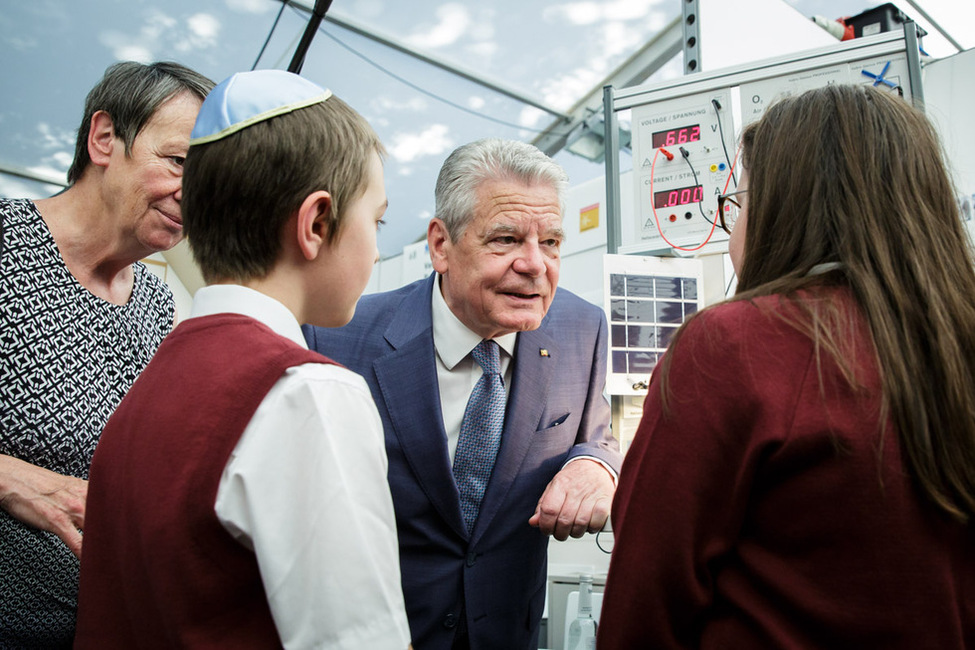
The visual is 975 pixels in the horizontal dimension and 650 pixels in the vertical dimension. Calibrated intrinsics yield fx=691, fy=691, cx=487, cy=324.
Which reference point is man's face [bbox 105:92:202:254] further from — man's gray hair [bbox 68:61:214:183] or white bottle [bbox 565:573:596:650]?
white bottle [bbox 565:573:596:650]

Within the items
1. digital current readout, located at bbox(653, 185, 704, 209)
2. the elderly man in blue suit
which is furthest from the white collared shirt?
digital current readout, located at bbox(653, 185, 704, 209)

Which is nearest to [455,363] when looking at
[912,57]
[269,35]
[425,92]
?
[912,57]

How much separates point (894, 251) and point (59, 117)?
4.75 m

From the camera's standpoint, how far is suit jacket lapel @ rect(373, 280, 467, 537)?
1266 millimetres

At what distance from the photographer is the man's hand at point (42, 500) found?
951 millimetres

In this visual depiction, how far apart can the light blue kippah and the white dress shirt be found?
0.31 metres

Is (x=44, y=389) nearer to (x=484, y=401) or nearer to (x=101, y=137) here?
(x=101, y=137)

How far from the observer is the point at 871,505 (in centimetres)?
59

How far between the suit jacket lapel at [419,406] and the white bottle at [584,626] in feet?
1.36

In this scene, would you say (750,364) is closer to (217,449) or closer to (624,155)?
(217,449)

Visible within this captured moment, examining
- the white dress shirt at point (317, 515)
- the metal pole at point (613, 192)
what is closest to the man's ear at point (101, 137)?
the white dress shirt at point (317, 515)

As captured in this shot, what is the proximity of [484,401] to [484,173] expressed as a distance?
0.47 m

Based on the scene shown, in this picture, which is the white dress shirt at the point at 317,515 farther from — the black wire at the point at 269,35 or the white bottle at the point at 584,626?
the black wire at the point at 269,35

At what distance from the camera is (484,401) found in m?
1.36
